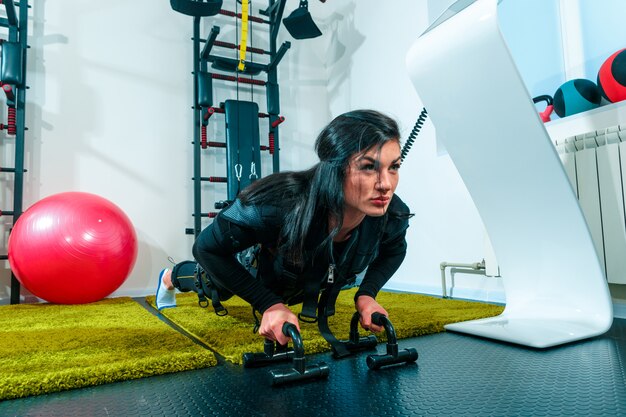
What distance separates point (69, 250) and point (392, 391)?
2005 millimetres

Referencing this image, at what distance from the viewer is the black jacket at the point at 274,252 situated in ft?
3.56

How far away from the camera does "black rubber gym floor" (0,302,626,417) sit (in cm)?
88

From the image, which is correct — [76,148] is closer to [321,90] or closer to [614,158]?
[321,90]

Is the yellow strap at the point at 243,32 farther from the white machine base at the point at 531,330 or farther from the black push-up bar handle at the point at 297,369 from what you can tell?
the black push-up bar handle at the point at 297,369

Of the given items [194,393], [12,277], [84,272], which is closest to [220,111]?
[84,272]

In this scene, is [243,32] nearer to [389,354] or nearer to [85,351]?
[85,351]

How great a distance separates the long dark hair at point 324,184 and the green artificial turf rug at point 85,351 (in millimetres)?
484

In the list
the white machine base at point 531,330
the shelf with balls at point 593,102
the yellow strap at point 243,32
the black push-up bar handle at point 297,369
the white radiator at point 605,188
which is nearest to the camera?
the black push-up bar handle at point 297,369

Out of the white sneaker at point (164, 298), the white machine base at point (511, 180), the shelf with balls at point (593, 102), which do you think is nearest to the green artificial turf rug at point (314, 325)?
the white sneaker at point (164, 298)

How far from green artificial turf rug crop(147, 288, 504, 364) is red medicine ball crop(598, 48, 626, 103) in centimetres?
102

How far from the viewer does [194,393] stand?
1004 mm

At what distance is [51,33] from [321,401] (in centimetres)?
330

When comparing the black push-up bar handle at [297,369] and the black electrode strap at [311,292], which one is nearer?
the black push-up bar handle at [297,369]

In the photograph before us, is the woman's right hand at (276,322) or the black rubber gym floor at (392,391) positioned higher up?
the woman's right hand at (276,322)
